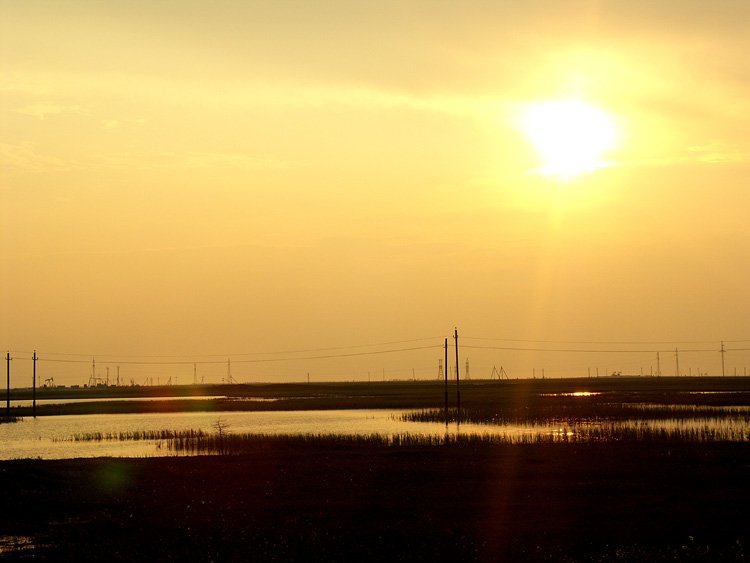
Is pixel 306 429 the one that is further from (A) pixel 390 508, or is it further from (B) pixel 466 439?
(A) pixel 390 508

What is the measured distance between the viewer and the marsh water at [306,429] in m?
53.0

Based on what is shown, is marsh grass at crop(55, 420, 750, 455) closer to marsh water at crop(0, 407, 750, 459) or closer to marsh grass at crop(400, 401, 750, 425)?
marsh water at crop(0, 407, 750, 459)

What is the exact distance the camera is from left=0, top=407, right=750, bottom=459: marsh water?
53.0 metres

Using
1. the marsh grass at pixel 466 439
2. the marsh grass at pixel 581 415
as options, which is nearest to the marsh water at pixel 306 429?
the marsh grass at pixel 466 439

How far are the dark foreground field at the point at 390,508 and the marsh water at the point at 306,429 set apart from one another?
13.1m

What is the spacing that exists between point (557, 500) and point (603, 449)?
16.9 m

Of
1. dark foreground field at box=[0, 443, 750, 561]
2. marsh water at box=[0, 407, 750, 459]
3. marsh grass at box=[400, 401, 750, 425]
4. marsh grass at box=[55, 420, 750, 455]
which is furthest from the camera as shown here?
marsh grass at box=[400, 401, 750, 425]

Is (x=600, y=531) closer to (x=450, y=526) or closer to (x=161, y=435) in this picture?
(x=450, y=526)

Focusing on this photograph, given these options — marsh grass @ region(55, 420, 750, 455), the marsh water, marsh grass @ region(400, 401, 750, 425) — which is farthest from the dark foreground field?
marsh grass @ region(400, 401, 750, 425)

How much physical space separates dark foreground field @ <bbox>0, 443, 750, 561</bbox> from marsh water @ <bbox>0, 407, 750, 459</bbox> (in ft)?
42.8

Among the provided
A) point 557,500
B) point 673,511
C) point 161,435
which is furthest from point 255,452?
point 673,511

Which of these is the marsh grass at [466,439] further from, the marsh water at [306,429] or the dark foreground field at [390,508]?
the dark foreground field at [390,508]

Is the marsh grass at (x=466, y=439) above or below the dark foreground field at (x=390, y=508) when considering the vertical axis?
below

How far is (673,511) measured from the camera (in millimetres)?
24781
